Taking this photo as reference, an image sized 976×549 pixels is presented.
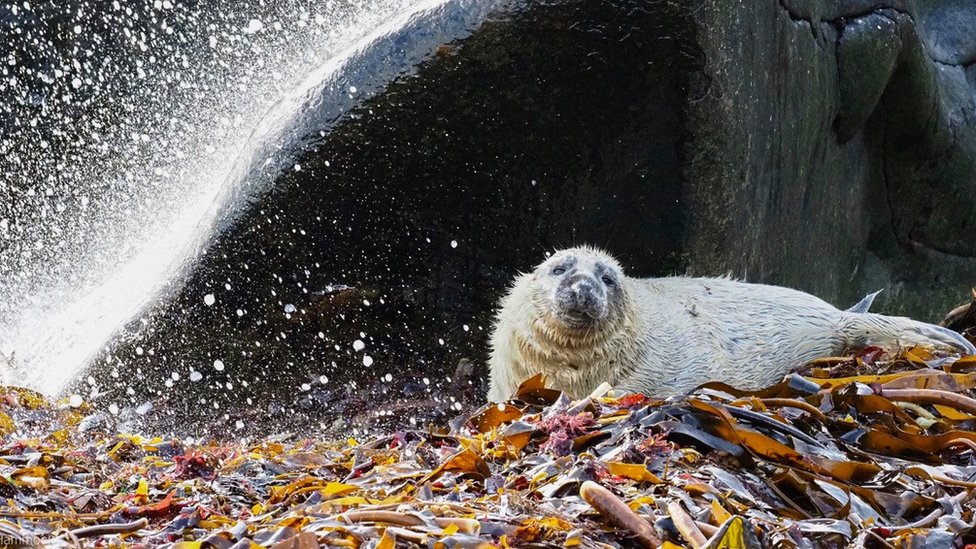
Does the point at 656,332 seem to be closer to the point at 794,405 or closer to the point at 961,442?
the point at 794,405

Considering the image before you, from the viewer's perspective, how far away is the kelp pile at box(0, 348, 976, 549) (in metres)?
2.66

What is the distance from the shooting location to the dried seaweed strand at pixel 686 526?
258 cm

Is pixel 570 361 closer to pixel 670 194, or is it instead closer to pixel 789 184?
pixel 670 194

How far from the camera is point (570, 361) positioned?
5695mm

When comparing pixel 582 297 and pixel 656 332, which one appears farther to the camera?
pixel 656 332

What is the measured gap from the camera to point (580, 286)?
550cm

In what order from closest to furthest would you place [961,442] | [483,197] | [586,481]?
1. [586,481]
2. [961,442]
3. [483,197]

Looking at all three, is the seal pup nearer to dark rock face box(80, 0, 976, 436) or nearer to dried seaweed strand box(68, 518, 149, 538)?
dark rock face box(80, 0, 976, 436)

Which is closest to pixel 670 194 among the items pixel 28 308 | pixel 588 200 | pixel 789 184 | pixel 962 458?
pixel 588 200

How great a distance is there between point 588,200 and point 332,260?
1.54 meters

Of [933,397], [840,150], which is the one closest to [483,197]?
[933,397]

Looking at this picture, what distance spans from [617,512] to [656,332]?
3.20 metres

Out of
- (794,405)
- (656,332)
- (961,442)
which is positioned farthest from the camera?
(656,332)

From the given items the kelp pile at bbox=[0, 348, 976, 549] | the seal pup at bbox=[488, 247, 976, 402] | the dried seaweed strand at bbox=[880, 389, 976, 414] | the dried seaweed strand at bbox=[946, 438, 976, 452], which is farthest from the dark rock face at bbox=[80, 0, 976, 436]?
the dried seaweed strand at bbox=[946, 438, 976, 452]
